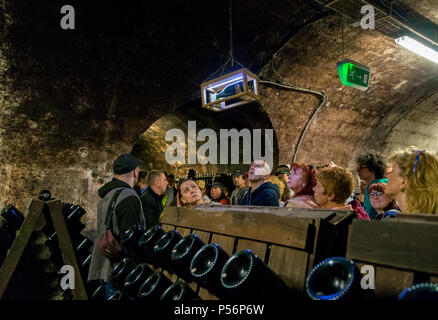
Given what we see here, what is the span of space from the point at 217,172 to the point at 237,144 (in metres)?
1.11

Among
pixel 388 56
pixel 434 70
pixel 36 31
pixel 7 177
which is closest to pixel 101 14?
pixel 36 31

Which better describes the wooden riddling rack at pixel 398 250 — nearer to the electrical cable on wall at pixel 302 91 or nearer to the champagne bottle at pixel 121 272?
Answer: the champagne bottle at pixel 121 272

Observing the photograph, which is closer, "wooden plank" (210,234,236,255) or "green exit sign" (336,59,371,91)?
"wooden plank" (210,234,236,255)

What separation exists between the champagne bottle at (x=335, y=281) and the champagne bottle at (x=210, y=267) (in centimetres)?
42

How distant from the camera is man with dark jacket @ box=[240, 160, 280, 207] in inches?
122

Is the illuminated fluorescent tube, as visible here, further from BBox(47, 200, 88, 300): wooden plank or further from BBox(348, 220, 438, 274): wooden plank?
BBox(47, 200, 88, 300): wooden plank

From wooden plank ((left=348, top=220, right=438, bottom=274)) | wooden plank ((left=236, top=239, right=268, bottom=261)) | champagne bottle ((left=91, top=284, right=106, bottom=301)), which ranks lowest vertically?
champagne bottle ((left=91, top=284, right=106, bottom=301))

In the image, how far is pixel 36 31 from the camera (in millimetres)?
4250

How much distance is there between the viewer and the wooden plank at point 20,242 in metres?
2.32

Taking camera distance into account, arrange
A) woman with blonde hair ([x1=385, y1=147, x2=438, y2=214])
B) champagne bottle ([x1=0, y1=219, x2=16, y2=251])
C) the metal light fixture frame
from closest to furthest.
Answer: woman with blonde hair ([x1=385, y1=147, x2=438, y2=214]) < champagne bottle ([x1=0, y1=219, x2=16, y2=251]) < the metal light fixture frame

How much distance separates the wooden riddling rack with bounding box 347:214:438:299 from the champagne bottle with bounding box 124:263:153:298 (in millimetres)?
1144

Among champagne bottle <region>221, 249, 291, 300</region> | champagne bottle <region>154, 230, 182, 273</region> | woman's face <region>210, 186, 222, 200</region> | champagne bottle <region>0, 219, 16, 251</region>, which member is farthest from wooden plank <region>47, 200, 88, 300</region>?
woman's face <region>210, 186, 222, 200</region>

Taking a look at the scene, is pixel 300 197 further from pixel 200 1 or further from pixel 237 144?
pixel 237 144

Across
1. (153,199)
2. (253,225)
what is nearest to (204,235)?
(253,225)
